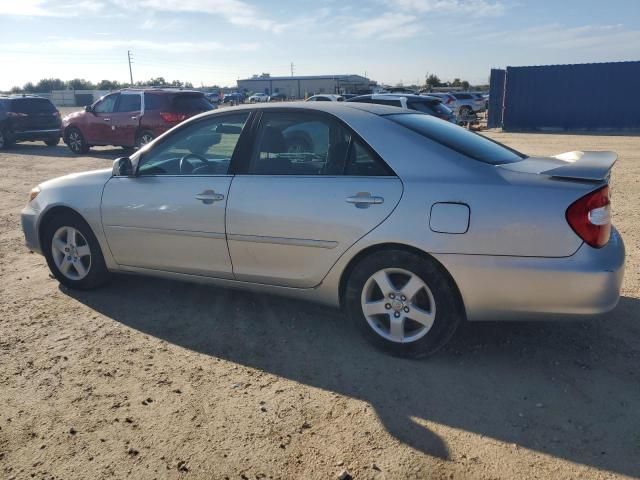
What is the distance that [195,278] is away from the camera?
13.6 feet

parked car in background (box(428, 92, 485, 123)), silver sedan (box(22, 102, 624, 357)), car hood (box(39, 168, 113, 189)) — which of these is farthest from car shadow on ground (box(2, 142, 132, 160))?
parked car in background (box(428, 92, 485, 123))

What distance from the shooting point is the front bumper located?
4750mm

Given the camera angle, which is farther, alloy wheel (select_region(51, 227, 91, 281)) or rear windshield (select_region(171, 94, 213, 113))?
rear windshield (select_region(171, 94, 213, 113))

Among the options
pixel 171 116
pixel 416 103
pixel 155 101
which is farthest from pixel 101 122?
pixel 416 103

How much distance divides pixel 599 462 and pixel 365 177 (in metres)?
2.00

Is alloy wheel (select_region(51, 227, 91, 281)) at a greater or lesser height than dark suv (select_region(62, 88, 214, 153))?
lesser

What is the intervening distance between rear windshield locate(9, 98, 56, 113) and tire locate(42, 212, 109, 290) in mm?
14606

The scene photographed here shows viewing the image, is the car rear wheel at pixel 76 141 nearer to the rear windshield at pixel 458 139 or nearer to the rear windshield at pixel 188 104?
the rear windshield at pixel 188 104

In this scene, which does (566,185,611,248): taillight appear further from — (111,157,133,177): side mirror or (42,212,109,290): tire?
(42,212,109,290): tire

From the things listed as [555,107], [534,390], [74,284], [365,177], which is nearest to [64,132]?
[74,284]

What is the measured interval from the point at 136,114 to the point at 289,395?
12212 mm

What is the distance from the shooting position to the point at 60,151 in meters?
17.1

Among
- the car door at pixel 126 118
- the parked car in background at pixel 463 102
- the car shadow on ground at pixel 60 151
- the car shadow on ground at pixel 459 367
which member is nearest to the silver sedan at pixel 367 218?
the car shadow on ground at pixel 459 367

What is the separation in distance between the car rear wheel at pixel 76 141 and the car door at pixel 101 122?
41cm
